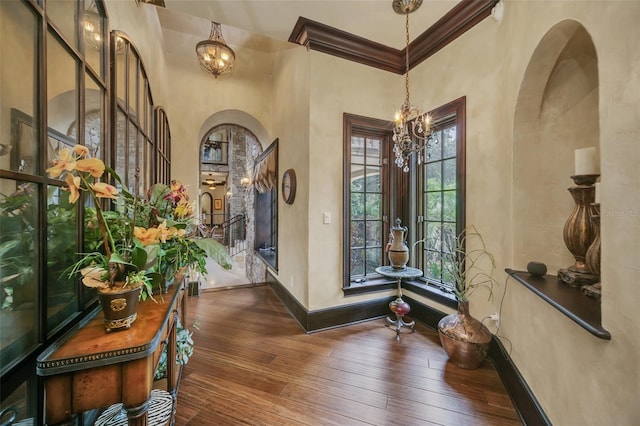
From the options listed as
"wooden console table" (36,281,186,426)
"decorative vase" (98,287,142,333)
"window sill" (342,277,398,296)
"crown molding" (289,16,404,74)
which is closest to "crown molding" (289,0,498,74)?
"crown molding" (289,16,404,74)

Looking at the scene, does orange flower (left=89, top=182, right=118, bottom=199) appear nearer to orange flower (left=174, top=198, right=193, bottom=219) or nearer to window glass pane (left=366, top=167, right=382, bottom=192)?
orange flower (left=174, top=198, right=193, bottom=219)

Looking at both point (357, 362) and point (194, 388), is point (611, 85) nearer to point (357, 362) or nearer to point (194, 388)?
point (357, 362)

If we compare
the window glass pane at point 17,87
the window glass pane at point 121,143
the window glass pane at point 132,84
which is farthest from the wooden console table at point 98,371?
the window glass pane at point 132,84

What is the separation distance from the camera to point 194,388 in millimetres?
1806

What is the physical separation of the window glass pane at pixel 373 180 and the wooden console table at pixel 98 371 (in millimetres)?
2605

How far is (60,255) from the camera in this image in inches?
39.6

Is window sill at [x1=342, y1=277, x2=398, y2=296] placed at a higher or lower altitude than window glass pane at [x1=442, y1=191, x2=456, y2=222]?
lower

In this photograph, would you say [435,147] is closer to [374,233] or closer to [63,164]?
[374,233]

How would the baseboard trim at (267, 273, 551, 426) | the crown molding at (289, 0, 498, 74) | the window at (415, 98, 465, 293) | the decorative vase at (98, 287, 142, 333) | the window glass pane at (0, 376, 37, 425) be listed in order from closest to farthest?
the window glass pane at (0, 376, 37, 425), the decorative vase at (98, 287, 142, 333), the baseboard trim at (267, 273, 551, 426), the crown molding at (289, 0, 498, 74), the window at (415, 98, 465, 293)

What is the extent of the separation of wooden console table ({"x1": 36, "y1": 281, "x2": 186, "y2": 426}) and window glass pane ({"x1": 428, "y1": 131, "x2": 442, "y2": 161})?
9.43 feet

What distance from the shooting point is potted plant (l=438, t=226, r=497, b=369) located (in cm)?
197

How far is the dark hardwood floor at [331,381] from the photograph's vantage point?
5.14ft

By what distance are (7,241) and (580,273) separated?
2.64m

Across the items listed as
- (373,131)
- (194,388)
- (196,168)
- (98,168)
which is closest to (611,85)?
(98,168)
